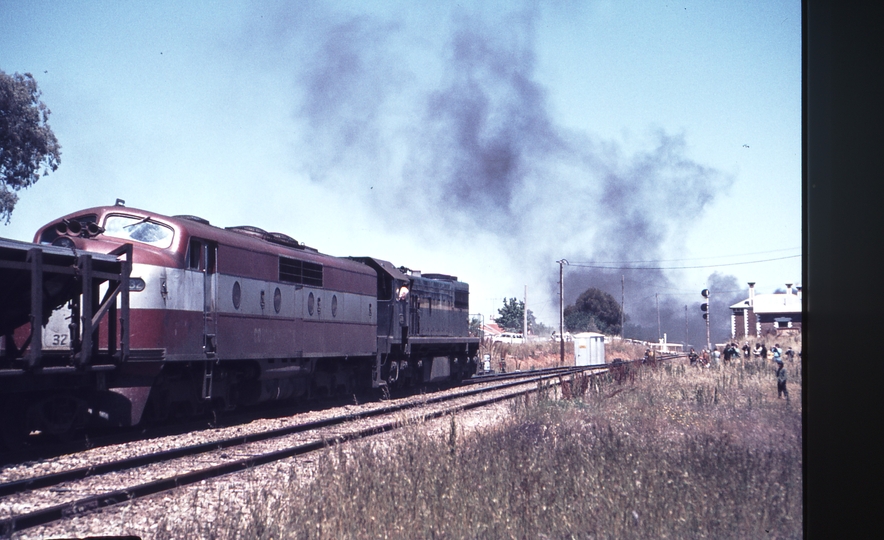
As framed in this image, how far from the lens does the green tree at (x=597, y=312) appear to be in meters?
74.0

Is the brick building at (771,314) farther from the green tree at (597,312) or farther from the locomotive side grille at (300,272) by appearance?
the locomotive side grille at (300,272)

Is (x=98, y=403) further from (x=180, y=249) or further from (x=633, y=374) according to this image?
(x=633, y=374)

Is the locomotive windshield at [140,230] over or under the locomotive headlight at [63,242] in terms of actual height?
over

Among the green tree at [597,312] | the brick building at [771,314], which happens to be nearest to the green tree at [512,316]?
the green tree at [597,312]

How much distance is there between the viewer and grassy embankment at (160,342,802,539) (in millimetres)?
5957

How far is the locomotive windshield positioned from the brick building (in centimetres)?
3584

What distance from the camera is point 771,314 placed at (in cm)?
4791

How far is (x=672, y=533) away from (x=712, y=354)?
2826 cm

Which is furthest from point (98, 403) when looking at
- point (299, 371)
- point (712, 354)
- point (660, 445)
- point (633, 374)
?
point (712, 354)

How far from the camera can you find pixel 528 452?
27.5 ft

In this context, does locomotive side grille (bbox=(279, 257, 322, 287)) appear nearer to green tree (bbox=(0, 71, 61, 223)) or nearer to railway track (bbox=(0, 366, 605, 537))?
railway track (bbox=(0, 366, 605, 537))

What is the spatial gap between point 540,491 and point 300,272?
10.3 metres

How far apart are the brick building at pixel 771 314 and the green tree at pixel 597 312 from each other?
747 inches

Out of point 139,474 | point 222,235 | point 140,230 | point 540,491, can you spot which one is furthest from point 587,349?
point 540,491
